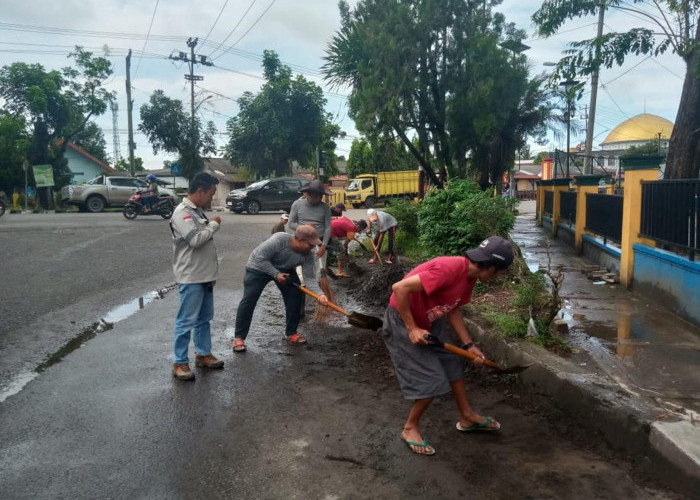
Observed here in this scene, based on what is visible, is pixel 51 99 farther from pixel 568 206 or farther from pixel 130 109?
pixel 568 206

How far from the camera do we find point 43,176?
30.6 metres

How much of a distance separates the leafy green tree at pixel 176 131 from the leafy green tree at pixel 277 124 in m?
1.85

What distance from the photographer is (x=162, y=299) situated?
785 cm

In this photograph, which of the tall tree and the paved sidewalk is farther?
the tall tree

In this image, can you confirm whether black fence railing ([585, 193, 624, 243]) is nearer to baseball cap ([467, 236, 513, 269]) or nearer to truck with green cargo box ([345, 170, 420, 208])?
baseball cap ([467, 236, 513, 269])

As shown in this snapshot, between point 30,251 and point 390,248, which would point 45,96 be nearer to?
point 30,251

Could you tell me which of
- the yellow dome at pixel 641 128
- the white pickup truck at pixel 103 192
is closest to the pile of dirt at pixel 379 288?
the white pickup truck at pixel 103 192

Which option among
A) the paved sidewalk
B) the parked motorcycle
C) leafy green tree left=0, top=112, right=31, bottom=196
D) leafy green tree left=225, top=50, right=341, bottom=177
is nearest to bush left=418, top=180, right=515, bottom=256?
the paved sidewalk

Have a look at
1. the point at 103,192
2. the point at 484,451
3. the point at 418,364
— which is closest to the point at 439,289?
the point at 418,364

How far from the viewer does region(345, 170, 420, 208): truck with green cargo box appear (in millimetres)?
32281

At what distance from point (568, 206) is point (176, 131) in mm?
27869

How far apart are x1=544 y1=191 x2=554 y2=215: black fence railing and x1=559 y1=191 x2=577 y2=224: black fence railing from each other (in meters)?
1.75

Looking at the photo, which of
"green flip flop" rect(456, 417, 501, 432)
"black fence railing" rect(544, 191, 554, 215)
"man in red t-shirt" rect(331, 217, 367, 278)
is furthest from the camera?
"black fence railing" rect(544, 191, 554, 215)

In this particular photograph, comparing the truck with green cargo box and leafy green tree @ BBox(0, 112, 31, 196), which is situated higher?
leafy green tree @ BBox(0, 112, 31, 196)
